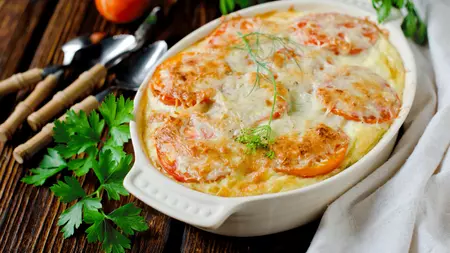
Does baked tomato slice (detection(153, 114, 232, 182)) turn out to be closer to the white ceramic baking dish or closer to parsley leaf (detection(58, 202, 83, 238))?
the white ceramic baking dish

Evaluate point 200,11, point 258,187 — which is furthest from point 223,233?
point 200,11

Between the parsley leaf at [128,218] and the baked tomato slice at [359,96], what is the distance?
1.00 m

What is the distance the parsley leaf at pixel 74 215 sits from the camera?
281 centimetres

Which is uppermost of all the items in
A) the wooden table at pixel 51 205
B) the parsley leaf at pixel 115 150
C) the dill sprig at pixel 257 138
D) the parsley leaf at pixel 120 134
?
the dill sprig at pixel 257 138

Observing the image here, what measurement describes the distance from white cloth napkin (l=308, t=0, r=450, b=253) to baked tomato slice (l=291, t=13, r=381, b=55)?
0.50 m

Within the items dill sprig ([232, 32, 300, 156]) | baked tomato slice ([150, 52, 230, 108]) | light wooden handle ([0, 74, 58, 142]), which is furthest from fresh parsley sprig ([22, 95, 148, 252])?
dill sprig ([232, 32, 300, 156])

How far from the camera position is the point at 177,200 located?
2490mm

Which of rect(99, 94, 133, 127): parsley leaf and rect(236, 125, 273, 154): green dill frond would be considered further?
rect(99, 94, 133, 127): parsley leaf

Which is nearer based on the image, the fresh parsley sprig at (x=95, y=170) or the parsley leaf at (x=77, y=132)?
the fresh parsley sprig at (x=95, y=170)

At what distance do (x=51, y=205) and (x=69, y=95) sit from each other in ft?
2.36

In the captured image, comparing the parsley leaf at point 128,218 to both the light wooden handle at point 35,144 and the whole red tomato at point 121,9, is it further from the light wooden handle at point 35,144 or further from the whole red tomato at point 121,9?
the whole red tomato at point 121,9

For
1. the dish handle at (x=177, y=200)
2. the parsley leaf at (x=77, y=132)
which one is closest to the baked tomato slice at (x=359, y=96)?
the dish handle at (x=177, y=200)

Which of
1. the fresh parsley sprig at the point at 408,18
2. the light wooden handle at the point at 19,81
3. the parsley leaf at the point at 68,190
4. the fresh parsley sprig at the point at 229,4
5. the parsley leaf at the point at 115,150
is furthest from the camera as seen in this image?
the fresh parsley sprig at the point at 229,4

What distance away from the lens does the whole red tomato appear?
12.8 feet
